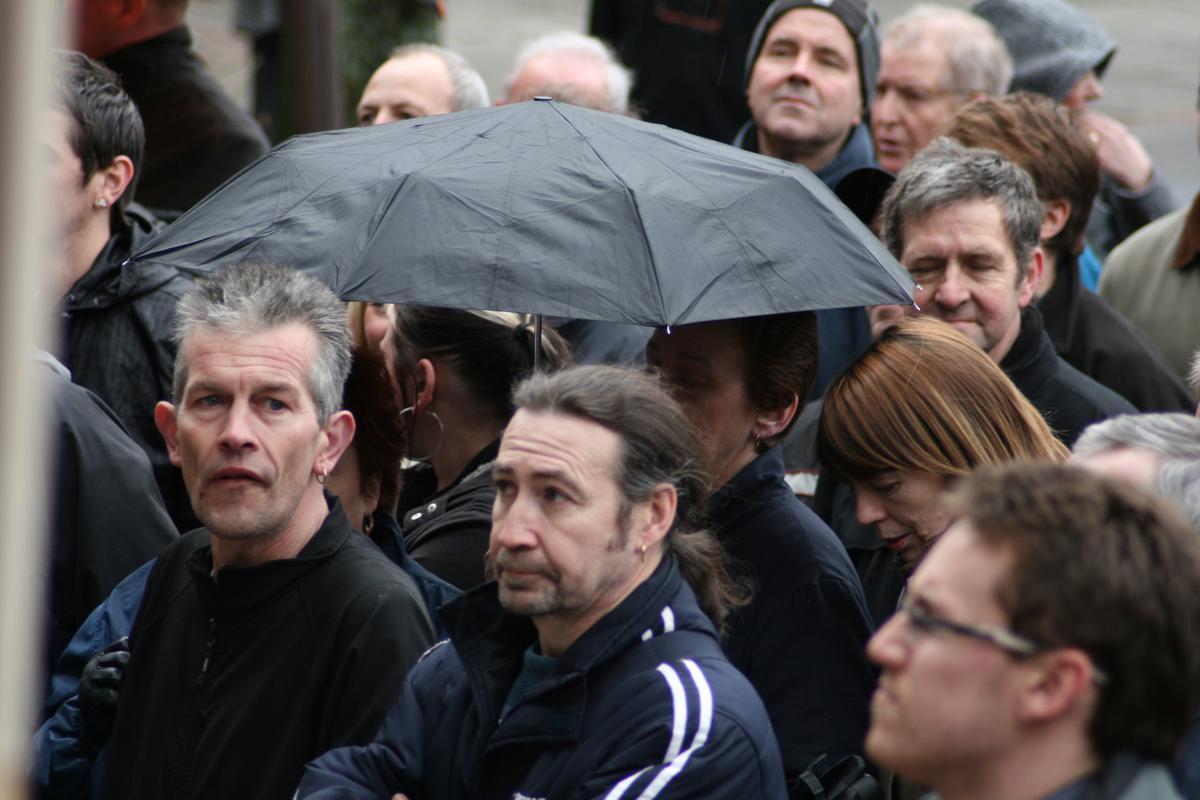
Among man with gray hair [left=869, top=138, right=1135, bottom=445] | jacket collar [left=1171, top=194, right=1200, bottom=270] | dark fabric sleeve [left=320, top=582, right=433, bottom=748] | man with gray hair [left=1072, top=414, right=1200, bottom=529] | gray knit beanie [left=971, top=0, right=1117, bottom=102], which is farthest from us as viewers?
gray knit beanie [left=971, top=0, right=1117, bottom=102]

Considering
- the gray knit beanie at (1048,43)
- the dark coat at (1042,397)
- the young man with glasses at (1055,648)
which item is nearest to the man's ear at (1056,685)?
the young man with glasses at (1055,648)

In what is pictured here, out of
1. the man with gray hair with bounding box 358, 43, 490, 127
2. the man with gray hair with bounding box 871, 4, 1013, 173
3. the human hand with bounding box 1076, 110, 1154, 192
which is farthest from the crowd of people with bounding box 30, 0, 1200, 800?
the man with gray hair with bounding box 358, 43, 490, 127

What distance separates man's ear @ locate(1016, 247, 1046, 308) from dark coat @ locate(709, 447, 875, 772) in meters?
1.14

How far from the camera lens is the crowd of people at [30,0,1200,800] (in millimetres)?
1911

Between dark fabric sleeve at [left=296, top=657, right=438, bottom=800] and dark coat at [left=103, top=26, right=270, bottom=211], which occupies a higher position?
dark coat at [left=103, top=26, right=270, bottom=211]

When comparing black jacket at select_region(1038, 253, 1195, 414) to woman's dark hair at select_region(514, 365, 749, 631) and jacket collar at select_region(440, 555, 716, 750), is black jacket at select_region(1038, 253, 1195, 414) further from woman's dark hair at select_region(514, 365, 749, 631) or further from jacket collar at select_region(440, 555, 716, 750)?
jacket collar at select_region(440, 555, 716, 750)

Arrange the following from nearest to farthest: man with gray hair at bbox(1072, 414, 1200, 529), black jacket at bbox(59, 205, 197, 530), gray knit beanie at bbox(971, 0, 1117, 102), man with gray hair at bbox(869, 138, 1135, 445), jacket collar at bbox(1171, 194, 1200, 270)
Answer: man with gray hair at bbox(1072, 414, 1200, 529), man with gray hair at bbox(869, 138, 1135, 445), black jacket at bbox(59, 205, 197, 530), jacket collar at bbox(1171, 194, 1200, 270), gray knit beanie at bbox(971, 0, 1117, 102)

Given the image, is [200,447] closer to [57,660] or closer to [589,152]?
[57,660]

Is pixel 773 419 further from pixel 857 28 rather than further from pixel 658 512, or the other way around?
pixel 857 28

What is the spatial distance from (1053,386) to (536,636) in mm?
1823

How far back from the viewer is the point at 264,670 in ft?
10.1

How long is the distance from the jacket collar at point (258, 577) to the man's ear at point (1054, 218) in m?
2.46

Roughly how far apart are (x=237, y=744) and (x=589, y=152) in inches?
56.4

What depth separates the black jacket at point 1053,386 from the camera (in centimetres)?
406
